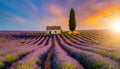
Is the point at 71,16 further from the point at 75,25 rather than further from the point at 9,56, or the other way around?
the point at 9,56

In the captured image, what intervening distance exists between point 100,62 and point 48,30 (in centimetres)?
8002

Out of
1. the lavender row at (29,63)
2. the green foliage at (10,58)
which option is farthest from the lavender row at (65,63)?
the green foliage at (10,58)

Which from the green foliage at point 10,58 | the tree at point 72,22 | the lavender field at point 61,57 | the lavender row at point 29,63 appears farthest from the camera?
the tree at point 72,22

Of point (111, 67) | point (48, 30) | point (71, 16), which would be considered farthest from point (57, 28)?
point (111, 67)

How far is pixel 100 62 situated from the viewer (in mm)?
9438

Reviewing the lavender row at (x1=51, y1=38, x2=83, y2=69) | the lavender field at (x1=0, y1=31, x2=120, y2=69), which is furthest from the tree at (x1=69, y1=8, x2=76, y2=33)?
the lavender row at (x1=51, y1=38, x2=83, y2=69)

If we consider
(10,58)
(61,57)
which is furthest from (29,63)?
(10,58)

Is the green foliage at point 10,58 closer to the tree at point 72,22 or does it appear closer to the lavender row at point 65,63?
the lavender row at point 65,63

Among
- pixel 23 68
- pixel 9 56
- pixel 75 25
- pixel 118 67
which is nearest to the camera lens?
pixel 118 67

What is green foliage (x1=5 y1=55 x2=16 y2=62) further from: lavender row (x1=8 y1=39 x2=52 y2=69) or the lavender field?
lavender row (x1=8 y1=39 x2=52 y2=69)

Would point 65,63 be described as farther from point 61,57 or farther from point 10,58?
point 10,58

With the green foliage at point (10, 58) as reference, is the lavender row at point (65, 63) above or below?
above

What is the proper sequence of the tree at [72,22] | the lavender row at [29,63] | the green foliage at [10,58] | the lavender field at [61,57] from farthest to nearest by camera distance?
the tree at [72,22], the green foliage at [10,58], the lavender field at [61,57], the lavender row at [29,63]

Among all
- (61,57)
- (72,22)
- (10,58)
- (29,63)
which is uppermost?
(72,22)
